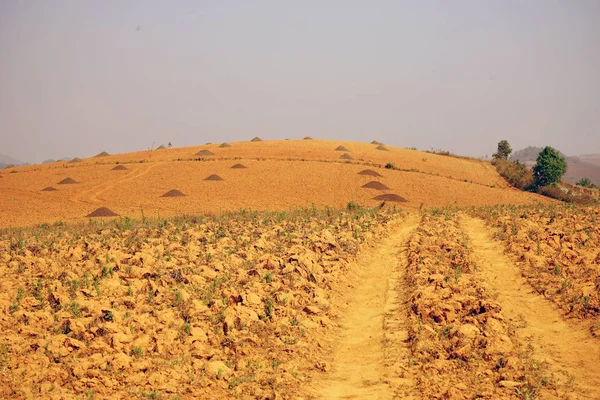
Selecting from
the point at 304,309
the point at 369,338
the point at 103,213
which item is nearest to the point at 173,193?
the point at 103,213

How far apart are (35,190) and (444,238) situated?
30.4m

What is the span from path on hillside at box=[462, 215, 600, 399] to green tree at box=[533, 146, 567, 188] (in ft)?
107

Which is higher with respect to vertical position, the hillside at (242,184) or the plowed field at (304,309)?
the hillside at (242,184)

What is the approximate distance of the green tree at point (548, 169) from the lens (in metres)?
42.3

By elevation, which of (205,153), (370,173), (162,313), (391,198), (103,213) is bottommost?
(162,313)

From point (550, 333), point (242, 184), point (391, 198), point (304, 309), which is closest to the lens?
Result: point (550, 333)

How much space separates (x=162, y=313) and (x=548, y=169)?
41.1m

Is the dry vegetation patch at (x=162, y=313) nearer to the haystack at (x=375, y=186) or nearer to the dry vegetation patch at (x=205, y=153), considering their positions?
the haystack at (x=375, y=186)

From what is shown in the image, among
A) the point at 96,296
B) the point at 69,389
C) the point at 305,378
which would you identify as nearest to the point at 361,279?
the point at 305,378

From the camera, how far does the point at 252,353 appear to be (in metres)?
8.66

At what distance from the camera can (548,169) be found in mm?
42344

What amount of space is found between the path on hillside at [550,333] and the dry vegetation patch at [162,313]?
12.8 ft

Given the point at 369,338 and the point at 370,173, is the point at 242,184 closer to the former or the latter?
the point at 370,173

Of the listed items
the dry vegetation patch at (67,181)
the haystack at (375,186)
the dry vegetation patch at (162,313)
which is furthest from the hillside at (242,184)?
the dry vegetation patch at (162,313)
